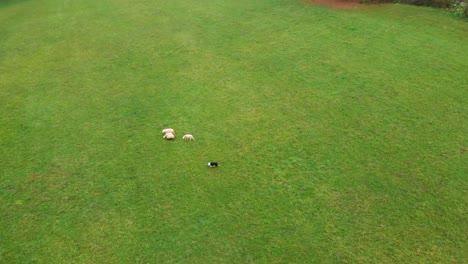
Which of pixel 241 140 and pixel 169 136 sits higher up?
pixel 241 140

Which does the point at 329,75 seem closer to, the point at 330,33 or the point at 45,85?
the point at 330,33

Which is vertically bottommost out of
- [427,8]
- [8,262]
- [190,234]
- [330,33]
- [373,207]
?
[8,262]

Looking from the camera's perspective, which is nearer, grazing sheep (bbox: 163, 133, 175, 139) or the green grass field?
the green grass field

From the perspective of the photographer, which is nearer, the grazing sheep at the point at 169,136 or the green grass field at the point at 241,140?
the green grass field at the point at 241,140

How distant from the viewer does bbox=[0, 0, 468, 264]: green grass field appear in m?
6.02

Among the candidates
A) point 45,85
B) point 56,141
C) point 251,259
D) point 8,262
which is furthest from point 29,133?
point 251,259

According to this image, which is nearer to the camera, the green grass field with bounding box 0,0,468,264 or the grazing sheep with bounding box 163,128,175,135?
the green grass field with bounding box 0,0,468,264

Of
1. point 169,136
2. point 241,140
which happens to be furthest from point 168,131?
point 241,140

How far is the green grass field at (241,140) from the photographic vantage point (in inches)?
237

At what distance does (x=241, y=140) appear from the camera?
7863mm

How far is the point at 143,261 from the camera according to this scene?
574 centimetres

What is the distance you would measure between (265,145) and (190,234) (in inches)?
96.9

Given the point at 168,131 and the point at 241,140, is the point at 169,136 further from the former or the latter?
the point at 241,140

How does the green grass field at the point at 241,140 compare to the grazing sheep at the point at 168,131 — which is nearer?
the green grass field at the point at 241,140
